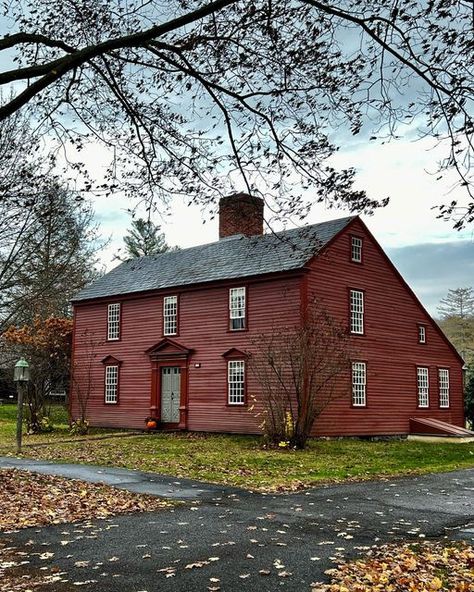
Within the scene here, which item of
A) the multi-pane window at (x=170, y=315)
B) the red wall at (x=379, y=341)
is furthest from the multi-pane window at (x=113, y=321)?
the red wall at (x=379, y=341)

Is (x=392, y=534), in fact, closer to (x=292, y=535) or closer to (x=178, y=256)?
(x=292, y=535)

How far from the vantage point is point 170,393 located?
2831 cm

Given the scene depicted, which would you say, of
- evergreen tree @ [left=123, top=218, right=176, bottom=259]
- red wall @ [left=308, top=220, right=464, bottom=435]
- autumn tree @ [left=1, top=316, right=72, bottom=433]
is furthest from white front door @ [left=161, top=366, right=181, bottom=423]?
evergreen tree @ [left=123, top=218, right=176, bottom=259]

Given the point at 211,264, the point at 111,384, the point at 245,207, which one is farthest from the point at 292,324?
the point at 245,207

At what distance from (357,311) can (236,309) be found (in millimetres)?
4659

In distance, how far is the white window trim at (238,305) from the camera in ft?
84.8

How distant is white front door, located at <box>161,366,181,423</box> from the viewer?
1101 inches

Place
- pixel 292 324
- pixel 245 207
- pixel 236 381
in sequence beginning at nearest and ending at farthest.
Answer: pixel 245 207 → pixel 292 324 → pixel 236 381

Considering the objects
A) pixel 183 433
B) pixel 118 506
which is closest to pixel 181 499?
pixel 118 506

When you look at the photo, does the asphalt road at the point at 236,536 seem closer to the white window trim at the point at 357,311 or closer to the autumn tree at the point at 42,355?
the white window trim at the point at 357,311

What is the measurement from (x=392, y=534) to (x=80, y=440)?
18332mm

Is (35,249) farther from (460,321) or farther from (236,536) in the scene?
(460,321)

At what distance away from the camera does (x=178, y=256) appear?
105ft

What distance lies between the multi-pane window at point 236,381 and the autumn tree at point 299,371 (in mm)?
810
